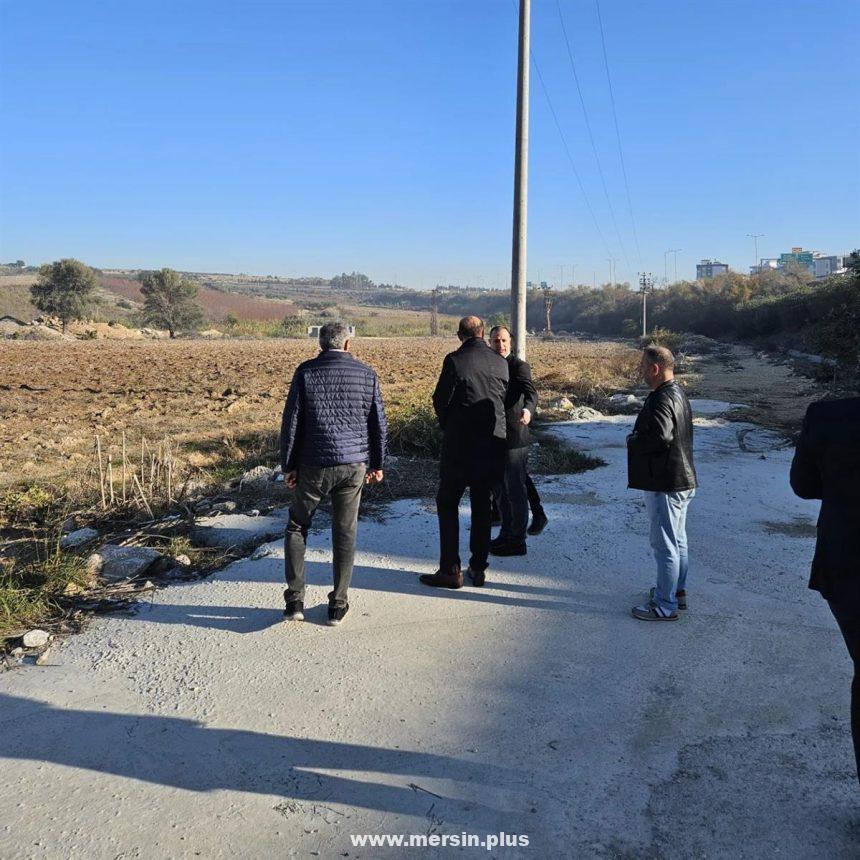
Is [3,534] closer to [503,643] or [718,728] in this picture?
[503,643]

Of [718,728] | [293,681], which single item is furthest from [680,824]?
[293,681]

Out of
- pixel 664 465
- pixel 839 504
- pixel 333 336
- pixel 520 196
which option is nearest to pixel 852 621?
pixel 839 504

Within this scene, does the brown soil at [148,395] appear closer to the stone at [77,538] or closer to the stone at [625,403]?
the stone at [625,403]

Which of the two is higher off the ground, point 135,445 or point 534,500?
point 534,500

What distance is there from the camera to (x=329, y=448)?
4.32 meters

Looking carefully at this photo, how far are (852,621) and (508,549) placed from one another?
3.23 meters

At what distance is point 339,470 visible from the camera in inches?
172

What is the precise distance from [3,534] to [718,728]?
6.42 metres

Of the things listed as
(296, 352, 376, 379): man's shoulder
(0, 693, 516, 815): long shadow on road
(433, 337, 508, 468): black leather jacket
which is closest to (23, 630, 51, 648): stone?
(0, 693, 516, 815): long shadow on road

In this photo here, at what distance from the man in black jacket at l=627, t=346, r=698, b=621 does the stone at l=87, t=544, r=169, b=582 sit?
3.51 m

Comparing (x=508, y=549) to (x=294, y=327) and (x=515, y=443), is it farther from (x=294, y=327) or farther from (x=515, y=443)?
(x=294, y=327)

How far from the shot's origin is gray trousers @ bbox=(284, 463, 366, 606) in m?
4.36

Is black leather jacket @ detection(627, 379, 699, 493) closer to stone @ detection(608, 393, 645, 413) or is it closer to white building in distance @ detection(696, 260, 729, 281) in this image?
stone @ detection(608, 393, 645, 413)

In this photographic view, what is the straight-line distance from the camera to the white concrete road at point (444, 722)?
108 inches
